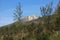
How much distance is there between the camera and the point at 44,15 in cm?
2884

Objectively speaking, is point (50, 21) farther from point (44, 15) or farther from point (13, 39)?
point (13, 39)

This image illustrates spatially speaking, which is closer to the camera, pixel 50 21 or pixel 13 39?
pixel 13 39

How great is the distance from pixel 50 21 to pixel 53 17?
140 centimetres

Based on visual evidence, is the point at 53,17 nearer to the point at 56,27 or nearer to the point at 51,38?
the point at 56,27

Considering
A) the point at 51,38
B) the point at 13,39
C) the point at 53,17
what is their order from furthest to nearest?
the point at 53,17
the point at 13,39
the point at 51,38

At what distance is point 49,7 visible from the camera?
91.9ft

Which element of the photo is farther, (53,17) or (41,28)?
(53,17)

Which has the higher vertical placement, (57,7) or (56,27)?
(57,7)

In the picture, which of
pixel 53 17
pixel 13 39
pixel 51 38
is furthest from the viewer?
pixel 53 17

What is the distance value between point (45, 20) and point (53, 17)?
4.95ft

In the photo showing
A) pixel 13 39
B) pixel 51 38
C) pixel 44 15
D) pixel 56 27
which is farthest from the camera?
pixel 44 15

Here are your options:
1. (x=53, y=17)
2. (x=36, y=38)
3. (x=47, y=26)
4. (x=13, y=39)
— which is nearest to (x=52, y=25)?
(x=47, y=26)

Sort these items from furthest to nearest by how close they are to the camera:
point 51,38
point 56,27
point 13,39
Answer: point 56,27 → point 13,39 → point 51,38

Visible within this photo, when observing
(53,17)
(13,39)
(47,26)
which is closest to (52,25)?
(47,26)
